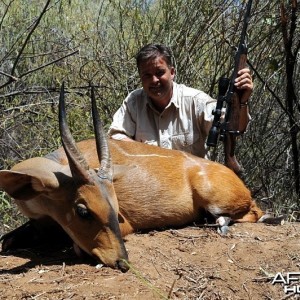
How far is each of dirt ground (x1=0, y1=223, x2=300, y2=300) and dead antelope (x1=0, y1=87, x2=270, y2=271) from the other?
18cm

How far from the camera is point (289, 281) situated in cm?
425

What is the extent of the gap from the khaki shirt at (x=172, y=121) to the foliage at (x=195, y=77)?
0.96 meters

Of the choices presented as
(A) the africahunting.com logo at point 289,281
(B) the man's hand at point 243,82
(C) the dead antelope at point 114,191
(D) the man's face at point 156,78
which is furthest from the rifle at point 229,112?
(A) the africahunting.com logo at point 289,281

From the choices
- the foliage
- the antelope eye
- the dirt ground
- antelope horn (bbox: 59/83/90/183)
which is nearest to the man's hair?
the foliage

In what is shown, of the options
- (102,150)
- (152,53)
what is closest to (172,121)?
(152,53)

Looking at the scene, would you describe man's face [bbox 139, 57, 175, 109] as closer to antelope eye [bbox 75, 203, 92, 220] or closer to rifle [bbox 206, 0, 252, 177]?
rifle [bbox 206, 0, 252, 177]

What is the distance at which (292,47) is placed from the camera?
7.20 metres

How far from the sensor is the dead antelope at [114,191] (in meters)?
4.36

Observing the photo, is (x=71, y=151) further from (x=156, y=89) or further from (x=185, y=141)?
(x=185, y=141)

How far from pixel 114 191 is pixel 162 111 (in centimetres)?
197

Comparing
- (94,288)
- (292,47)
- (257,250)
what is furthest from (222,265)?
(292,47)

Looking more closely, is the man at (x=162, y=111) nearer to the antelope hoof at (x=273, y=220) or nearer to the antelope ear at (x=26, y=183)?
the antelope hoof at (x=273, y=220)

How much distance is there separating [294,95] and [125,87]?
2.05m

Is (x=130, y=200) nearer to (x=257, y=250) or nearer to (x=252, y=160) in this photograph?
(x=257, y=250)
